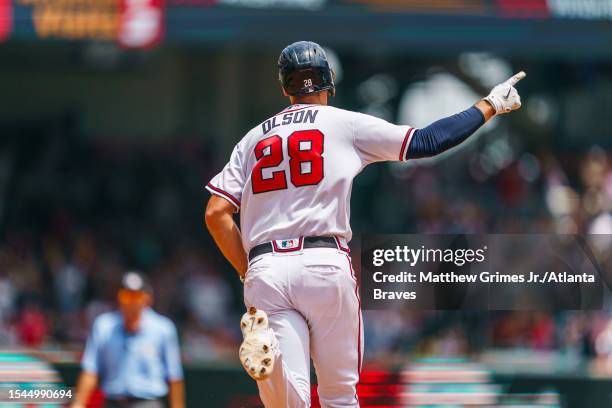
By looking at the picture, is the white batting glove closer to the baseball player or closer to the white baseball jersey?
the baseball player

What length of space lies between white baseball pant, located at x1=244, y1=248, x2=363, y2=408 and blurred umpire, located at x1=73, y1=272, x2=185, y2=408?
9.05 ft

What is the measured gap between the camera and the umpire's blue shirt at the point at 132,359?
24.4 ft

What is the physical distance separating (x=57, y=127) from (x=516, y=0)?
7509 mm

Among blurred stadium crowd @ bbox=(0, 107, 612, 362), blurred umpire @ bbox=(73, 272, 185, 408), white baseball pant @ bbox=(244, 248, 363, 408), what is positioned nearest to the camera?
white baseball pant @ bbox=(244, 248, 363, 408)

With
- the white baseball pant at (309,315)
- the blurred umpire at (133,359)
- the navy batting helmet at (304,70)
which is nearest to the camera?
the white baseball pant at (309,315)

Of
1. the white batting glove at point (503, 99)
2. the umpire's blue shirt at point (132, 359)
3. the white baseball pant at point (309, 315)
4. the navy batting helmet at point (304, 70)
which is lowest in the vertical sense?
the umpire's blue shirt at point (132, 359)

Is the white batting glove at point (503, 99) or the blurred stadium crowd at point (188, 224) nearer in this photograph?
the white batting glove at point (503, 99)

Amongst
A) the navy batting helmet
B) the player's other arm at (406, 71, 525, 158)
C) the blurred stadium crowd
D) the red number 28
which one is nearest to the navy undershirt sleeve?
the player's other arm at (406, 71, 525, 158)

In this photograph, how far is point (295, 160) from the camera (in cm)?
489

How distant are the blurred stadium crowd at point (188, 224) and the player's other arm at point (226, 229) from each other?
5268 millimetres

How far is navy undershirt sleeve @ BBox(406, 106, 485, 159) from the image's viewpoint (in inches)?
192

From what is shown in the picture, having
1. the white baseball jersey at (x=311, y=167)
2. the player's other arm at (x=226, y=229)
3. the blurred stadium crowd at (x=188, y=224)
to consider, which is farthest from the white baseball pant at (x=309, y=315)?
the blurred stadium crowd at (x=188, y=224)

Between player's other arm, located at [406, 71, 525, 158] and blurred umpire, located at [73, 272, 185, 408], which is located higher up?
player's other arm, located at [406, 71, 525, 158]

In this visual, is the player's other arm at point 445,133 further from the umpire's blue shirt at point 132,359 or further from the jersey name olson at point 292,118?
the umpire's blue shirt at point 132,359
